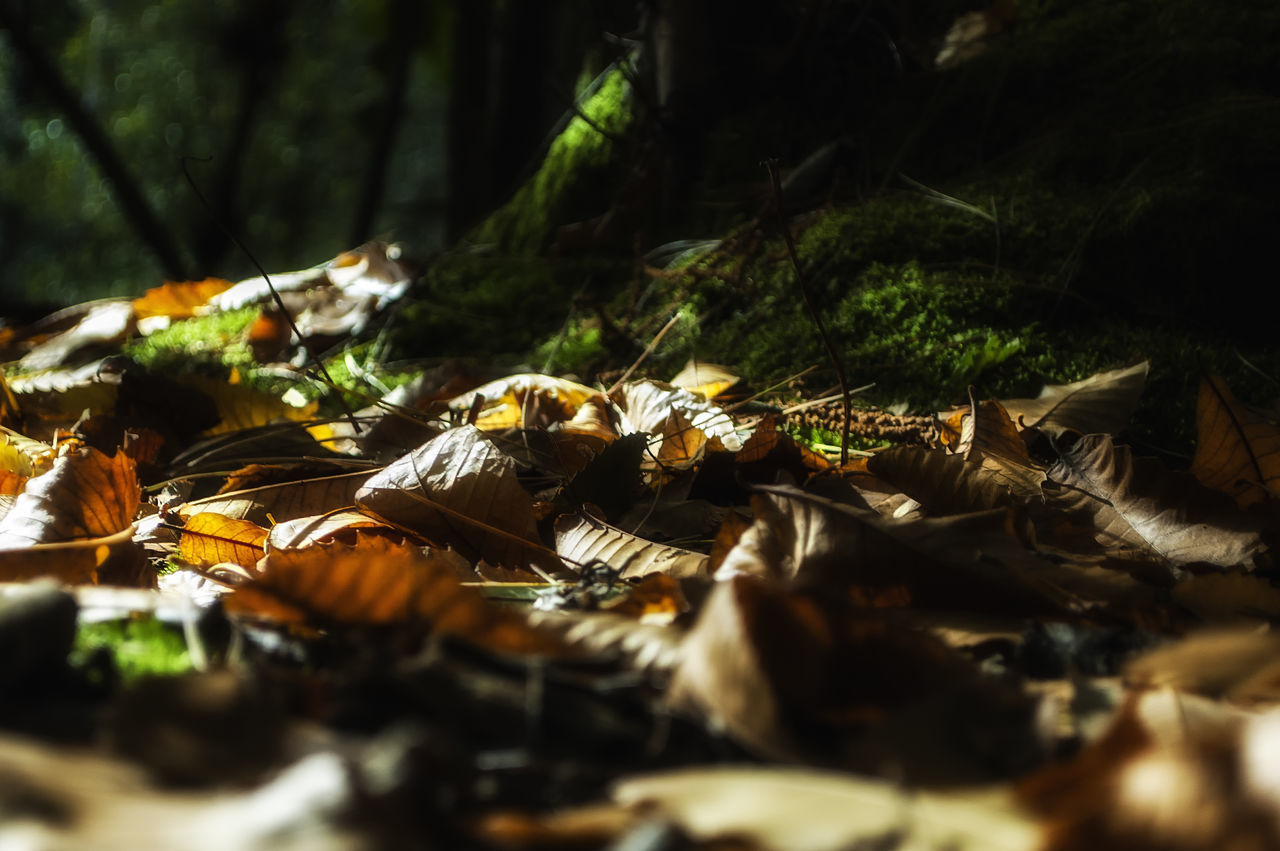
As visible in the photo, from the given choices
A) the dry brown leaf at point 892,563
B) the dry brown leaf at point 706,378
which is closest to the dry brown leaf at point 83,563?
the dry brown leaf at point 892,563

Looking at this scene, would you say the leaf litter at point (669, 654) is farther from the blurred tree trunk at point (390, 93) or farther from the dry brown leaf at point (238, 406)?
the blurred tree trunk at point (390, 93)

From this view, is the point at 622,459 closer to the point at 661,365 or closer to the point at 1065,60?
the point at 661,365

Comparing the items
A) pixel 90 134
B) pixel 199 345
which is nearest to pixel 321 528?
pixel 199 345

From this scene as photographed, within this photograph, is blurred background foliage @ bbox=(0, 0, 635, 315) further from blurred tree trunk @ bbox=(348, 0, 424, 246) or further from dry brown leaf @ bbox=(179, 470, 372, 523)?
dry brown leaf @ bbox=(179, 470, 372, 523)

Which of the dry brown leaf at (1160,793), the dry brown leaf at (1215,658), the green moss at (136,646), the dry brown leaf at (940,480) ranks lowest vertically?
the dry brown leaf at (940,480)

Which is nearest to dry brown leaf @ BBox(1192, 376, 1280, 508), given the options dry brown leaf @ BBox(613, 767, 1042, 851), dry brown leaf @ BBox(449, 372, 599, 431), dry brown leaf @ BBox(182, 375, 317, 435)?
dry brown leaf @ BBox(613, 767, 1042, 851)

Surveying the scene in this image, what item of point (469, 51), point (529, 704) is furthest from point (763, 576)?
point (469, 51)

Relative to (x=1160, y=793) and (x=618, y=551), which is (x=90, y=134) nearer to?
(x=618, y=551)
